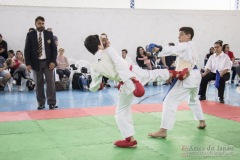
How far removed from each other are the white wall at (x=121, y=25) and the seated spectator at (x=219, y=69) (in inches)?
235

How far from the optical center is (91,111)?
6.49 m

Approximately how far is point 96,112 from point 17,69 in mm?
4191

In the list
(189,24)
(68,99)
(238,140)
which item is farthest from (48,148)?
(189,24)

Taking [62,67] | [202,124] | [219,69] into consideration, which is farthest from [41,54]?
Answer: [219,69]

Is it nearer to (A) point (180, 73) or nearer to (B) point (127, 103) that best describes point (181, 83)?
(A) point (180, 73)

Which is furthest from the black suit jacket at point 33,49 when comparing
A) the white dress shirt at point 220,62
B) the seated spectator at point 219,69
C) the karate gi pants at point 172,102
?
the white dress shirt at point 220,62

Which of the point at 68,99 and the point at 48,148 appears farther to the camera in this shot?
the point at 68,99

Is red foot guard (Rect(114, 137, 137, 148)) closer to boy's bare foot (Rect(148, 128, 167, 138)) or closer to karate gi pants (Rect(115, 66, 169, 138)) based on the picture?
karate gi pants (Rect(115, 66, 169, 138))

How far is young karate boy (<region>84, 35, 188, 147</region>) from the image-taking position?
12.2 ft

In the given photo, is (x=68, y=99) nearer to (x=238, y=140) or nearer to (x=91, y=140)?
(x=91, y=140)

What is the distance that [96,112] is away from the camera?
20.9 ft

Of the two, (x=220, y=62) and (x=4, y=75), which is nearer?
(x=220, y=62)

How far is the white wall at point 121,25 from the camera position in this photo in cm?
1205

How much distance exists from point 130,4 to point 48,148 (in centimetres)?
1062
